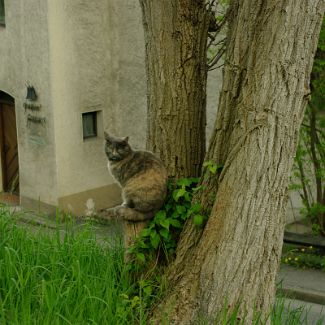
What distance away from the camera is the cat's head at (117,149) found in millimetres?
7395

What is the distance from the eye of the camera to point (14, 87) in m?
17.9

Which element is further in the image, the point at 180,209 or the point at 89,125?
the point at 89,125

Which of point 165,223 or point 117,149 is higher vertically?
point 117,149

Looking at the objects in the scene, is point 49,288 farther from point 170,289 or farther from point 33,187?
point 33,187

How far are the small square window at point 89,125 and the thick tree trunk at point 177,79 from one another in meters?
11.1

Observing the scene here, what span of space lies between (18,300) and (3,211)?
215 cm

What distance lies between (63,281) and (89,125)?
473 inches

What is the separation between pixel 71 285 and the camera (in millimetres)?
6422

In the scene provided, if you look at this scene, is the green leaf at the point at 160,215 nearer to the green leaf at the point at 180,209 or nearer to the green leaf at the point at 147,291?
the green leaf at the point at 180,209

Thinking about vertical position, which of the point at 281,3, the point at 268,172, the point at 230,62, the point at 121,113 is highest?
the point at 281,3

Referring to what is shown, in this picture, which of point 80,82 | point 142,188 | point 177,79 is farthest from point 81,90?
point 142,188

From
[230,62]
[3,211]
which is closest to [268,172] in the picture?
[230,62]

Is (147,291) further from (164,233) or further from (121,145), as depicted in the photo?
(121,145)

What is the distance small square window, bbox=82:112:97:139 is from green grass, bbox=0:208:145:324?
1029 cm
